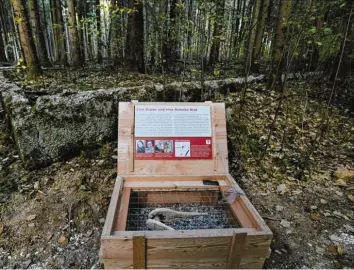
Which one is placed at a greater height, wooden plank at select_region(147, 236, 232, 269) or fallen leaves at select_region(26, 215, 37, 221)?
wooden plank at select_region(147, 236, 232, 269)

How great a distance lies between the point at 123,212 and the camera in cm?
216

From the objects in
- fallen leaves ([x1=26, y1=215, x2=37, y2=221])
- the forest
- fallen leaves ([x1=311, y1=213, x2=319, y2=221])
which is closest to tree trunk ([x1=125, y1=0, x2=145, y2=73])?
the forest

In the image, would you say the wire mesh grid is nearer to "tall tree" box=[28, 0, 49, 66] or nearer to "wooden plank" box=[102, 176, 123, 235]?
"wooden plank" box=[102, 176, 123, 235]

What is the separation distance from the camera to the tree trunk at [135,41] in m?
6.18

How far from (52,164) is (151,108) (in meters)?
1.77

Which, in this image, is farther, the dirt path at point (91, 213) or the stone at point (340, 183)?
the stone at point (340, 183)

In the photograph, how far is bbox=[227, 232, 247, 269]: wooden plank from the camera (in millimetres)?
1792

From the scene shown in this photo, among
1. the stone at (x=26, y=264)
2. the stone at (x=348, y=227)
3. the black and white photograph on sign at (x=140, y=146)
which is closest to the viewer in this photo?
the stone at (x=26, y=264)

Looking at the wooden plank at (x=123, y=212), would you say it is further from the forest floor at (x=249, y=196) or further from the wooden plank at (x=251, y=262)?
the wooden plank at (x=251, y=262)

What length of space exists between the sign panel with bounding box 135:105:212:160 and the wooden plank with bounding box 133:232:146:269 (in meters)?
1.24

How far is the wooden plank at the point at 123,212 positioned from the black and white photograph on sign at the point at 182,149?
744 millimetres

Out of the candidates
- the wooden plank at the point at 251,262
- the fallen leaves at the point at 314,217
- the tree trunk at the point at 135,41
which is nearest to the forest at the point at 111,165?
the fallen leaves at the point at 314,217

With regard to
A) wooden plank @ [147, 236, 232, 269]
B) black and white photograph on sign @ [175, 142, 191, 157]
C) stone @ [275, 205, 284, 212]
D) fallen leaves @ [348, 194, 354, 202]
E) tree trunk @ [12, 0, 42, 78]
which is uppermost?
tree trunk @ [12, 0, 42, 78]

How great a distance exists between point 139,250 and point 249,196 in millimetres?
2016
